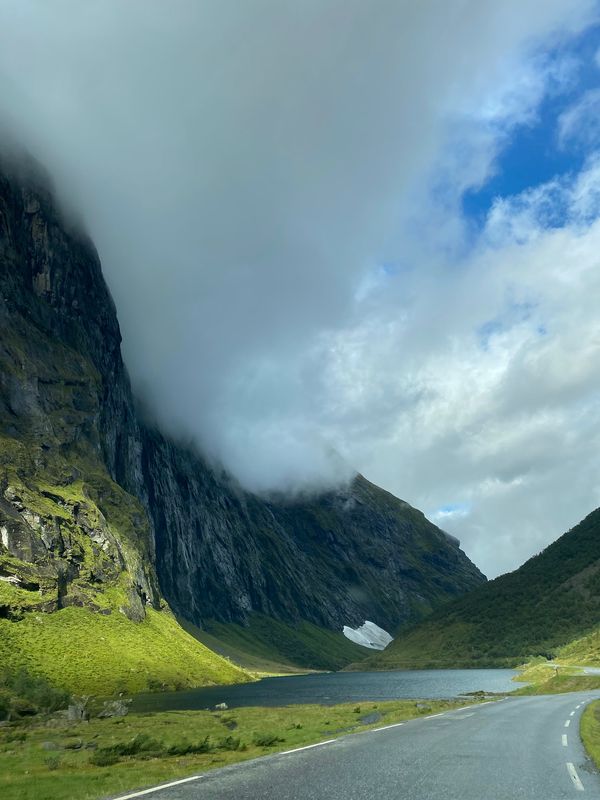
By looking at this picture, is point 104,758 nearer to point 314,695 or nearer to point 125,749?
point 125,749

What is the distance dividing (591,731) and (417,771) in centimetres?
1834

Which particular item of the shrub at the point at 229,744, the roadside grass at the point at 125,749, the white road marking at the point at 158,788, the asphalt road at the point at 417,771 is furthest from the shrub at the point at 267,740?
the white road marking at the point at 158,788

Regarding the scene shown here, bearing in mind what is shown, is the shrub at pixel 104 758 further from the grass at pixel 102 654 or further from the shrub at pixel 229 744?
the grass at pixel 102 654

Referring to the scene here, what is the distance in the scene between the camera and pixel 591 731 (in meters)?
34.0

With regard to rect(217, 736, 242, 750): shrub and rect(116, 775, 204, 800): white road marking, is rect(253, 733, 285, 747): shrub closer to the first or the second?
rect(217, 736, 242, 750): shrub

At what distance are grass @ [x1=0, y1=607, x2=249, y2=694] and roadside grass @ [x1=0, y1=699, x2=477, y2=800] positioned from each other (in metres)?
63.4

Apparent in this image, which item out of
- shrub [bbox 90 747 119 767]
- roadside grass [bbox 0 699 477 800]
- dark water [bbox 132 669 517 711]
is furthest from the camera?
dark water [bbox 132 669 517 711]

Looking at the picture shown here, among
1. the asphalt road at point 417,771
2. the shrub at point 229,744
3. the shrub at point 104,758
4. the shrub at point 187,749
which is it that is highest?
the shrub at point 104,758

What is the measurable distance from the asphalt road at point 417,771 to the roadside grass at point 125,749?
372 centimetres

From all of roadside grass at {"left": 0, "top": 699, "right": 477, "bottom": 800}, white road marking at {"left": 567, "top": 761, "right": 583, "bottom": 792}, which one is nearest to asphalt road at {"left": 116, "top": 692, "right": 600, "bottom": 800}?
white road marking at {"left": 567, "top": 761, "right": 583, "bottom": 792}

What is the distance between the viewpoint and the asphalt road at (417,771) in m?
18.1

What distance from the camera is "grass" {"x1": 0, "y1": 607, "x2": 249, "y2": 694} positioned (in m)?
127

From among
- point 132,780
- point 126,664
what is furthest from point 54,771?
point 126,664

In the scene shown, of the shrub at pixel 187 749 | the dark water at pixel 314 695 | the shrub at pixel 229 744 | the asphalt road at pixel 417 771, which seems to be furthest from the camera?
the dark water at pixel 314 695
